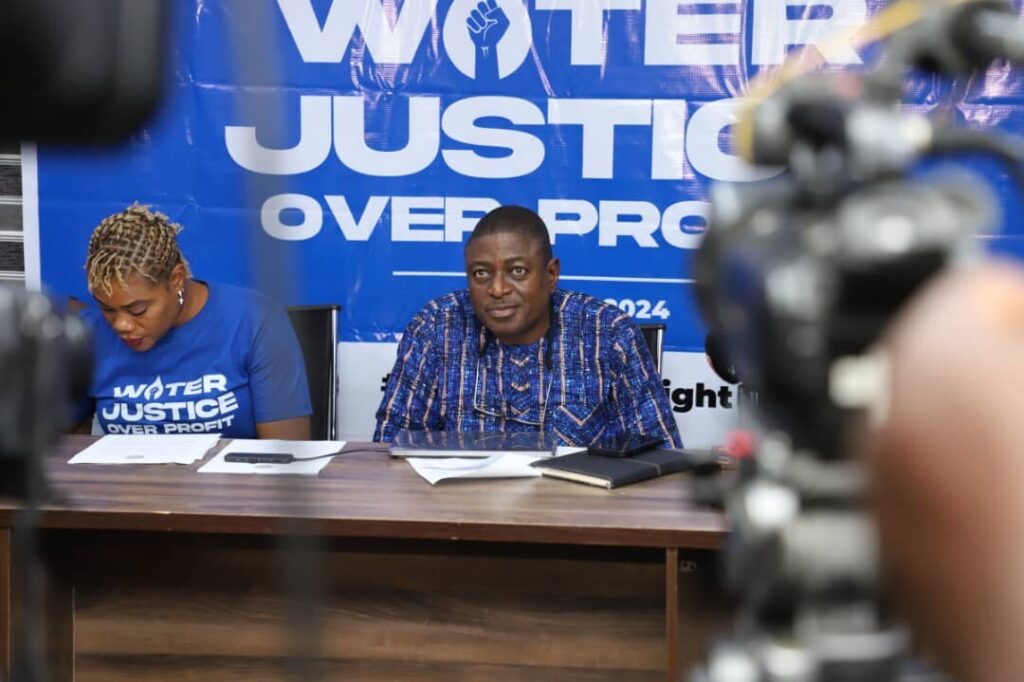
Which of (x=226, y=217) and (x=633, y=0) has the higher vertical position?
(x=633, y=0)

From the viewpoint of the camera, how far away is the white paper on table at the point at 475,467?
250cm

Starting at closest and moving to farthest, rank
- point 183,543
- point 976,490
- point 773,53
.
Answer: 1. point 976,490
2. point 183,543
3. point 773,53

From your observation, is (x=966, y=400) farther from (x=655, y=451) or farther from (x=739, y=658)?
(x=655, y=451)

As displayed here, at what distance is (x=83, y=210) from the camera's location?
3.75 meters

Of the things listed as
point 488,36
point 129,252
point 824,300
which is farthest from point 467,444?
point 824,300

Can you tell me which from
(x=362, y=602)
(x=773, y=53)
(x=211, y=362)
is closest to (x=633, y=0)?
(x=773, y=53)

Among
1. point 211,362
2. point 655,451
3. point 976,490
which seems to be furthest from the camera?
point 211,362

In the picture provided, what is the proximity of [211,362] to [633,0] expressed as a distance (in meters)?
1.65

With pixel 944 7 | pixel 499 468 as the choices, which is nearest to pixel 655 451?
pixel 499 468

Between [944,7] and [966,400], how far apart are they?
31 cm

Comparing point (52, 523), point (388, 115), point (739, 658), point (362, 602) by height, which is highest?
point (388, 115)

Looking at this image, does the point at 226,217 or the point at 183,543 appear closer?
the point at 183,543

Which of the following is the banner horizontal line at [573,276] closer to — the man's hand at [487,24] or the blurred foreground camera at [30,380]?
the man's hand at [487,24]

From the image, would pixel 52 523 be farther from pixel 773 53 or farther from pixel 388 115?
pixel 773 53
